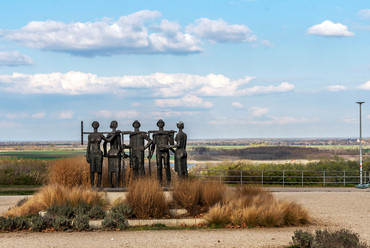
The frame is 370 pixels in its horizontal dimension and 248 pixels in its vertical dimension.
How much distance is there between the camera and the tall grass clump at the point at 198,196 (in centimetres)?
1376

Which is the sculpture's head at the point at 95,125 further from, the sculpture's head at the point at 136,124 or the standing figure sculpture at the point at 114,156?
the sculpture's head at the point at 136,124

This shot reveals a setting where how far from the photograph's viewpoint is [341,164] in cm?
3697

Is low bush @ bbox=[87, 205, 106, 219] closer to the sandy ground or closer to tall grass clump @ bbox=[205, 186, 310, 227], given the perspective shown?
the sandy ground

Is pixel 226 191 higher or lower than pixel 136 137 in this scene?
lower

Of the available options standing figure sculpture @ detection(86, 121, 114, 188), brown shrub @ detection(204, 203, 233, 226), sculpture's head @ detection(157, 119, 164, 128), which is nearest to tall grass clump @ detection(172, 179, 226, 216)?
brown shrub @ detection(204, 203, 233, 226)

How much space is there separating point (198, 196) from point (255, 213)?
177 centimetres

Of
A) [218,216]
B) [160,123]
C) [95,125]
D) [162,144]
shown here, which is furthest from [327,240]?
[95,125]

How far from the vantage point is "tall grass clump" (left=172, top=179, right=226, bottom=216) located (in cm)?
1376

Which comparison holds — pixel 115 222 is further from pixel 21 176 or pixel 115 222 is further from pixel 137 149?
pixel 21 176

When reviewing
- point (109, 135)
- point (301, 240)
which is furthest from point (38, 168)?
point (301, 240)

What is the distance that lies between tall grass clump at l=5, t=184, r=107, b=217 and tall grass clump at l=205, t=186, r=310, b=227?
367 centimetres

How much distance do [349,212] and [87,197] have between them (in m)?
8.60

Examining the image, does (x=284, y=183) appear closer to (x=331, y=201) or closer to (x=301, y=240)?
(x=331, y=201)

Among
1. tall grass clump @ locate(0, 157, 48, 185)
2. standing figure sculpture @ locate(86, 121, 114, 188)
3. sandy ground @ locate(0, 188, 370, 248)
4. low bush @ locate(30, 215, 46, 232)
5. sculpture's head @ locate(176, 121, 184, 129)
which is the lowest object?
tall grass clump @ locate(0, 157, 48, 185)
